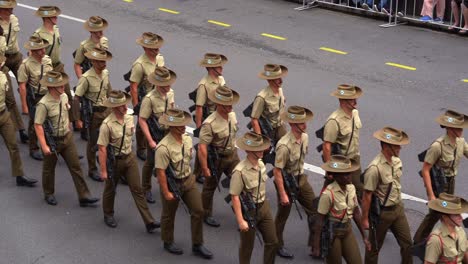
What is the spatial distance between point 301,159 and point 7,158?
513 cm

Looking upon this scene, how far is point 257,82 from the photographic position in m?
17.6

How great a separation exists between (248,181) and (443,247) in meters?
2.38

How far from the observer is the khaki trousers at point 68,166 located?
518 inches

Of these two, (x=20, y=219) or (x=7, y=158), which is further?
(x=7, y=158)

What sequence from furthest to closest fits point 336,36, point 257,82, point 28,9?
point 28,9 < point 336,36 < point 257,82

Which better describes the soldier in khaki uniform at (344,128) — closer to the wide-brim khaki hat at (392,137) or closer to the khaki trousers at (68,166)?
the wide-brim khaki hat at (392,137)

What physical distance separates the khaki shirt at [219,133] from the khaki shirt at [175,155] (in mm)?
589

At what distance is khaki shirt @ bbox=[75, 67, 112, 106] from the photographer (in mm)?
14094

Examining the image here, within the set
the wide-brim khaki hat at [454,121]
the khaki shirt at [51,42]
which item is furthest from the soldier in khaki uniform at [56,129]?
the wide-brim khaki hat at [454,121]

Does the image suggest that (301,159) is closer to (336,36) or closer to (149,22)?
(336,36)

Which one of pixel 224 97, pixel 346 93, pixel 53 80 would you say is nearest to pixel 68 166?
pixel 53 80

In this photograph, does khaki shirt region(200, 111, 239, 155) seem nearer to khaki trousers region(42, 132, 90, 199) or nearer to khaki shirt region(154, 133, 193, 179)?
khaki shirt region(154, 133, 193, 179)

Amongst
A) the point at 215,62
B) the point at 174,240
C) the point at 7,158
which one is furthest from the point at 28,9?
the point at 174,240

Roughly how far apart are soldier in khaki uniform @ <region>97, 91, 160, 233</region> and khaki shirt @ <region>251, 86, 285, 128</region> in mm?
1842
